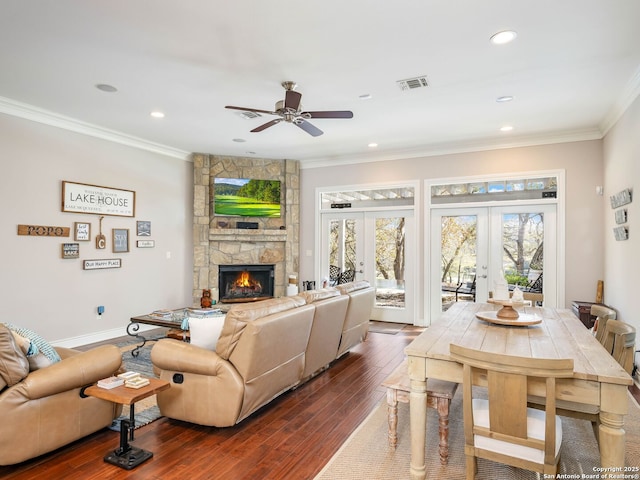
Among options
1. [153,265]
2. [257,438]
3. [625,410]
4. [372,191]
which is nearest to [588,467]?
[625,410]

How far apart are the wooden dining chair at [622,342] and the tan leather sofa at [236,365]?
2.22m

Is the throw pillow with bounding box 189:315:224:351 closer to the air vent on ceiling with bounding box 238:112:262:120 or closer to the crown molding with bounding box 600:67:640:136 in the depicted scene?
the air vent on ceiling with bounding box 238:112:262:120

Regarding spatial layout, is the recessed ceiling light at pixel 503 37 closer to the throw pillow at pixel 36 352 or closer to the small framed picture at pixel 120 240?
the throw pillow at pixel 36 352

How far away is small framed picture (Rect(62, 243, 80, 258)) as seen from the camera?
520cm

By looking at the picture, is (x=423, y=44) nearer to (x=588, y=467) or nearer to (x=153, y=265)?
(x=588, y=467)

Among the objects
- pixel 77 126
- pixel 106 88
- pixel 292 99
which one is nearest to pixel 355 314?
pixel 292 99

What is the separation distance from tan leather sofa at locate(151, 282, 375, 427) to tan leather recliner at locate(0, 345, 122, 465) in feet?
1.35

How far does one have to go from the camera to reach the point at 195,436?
2.76m

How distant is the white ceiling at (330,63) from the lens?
2.78 m

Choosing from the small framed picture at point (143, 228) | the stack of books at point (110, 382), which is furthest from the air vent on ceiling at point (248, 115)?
the stack of books at point (110, 382)

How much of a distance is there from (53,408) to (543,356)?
2.91 m

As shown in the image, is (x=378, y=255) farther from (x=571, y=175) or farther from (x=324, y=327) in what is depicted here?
(x=324, y=327)

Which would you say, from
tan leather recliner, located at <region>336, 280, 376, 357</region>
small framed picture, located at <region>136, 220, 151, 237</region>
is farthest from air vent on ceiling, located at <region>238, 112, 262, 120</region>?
small framed picture, located at <region>136, 220, 151, 237</region>

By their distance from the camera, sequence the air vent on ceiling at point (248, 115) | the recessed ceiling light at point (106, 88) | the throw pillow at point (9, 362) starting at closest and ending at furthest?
the throw pillow at point (9, 362), the recessed ceiling light at point (106, 88), the air vent on ceiling at point (248, 115)
